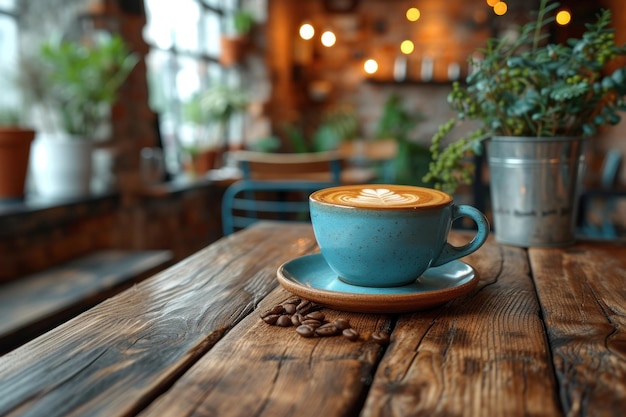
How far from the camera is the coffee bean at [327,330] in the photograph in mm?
678

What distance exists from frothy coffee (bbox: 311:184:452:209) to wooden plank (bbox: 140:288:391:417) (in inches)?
6.0

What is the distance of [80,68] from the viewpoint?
2.45m

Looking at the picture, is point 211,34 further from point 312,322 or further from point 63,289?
point 312,322

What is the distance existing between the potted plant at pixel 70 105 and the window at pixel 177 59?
2.93 feet

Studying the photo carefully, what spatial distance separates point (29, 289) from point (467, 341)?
1.73 metres

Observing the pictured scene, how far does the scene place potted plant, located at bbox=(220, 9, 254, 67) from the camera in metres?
4.78

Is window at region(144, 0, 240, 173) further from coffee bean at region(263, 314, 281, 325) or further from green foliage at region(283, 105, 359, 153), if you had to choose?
coffee bean at region(263, 314, 281, 325)

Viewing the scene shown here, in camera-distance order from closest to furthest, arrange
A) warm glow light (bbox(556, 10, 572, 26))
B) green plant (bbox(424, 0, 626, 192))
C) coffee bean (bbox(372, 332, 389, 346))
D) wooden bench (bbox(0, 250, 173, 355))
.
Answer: coffee bean (bbox(372, 332, 389, 346)), green plant (bbox(424, 0, 626, 192)), warm glow light (bbox(556, 10, 572, 26)), wooden bench (bbox(0, 250, 173, 355))

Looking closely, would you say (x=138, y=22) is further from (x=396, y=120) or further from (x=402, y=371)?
(x=396, y=120)

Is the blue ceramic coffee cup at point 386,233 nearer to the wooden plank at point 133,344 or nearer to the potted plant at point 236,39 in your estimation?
the wooden plank at point 133,344

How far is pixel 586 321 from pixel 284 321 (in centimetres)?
37

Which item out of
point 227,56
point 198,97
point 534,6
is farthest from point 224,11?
point 534,6

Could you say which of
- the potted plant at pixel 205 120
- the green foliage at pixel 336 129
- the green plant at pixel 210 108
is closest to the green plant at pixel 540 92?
the potted plant at pixel 205 120

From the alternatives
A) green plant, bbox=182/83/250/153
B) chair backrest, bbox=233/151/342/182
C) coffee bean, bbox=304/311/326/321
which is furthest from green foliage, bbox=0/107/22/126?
coffee bean, bbox=304/311/326/321
